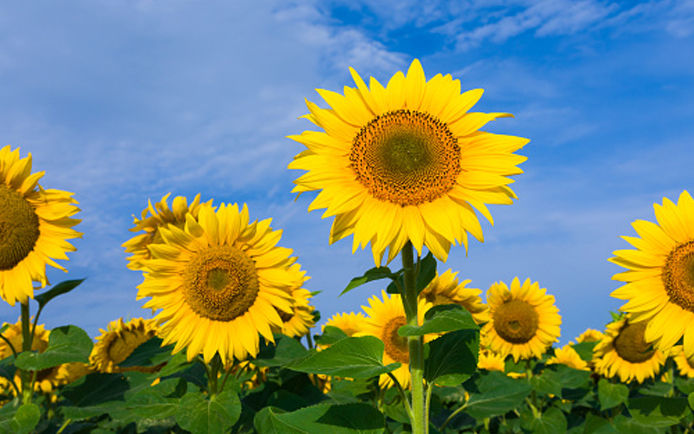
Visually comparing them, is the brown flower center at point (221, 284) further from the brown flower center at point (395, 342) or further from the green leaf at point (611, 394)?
the green leaf at point (611, 394)

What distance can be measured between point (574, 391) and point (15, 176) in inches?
281

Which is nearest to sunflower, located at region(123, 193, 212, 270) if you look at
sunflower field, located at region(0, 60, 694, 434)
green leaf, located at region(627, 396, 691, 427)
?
sunflower field, located at region(0, 60, 694, 434)

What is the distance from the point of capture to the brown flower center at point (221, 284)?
4453mm

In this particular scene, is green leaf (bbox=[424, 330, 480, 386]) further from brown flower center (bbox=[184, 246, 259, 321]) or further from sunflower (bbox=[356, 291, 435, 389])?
sunflower (bbox=[356, 291, 435, 389])

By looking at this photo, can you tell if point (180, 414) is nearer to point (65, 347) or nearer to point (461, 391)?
point (65, 347)

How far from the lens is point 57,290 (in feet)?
16.6

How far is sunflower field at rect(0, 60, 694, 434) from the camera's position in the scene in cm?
302

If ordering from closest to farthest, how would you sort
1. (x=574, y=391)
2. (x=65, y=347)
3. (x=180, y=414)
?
(x=180, y=414) → (x=65, y=347) → (x=574, y=391)

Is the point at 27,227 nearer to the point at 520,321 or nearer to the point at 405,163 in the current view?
the point at 405,163

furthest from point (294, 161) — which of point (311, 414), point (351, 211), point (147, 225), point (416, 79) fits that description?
point (147, 225)

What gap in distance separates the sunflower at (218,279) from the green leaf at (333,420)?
56.1 inches

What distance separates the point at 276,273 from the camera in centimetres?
453

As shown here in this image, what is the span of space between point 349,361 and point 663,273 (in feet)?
9.46

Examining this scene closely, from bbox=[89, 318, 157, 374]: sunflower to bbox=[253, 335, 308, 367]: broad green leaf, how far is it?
264 centimetres
